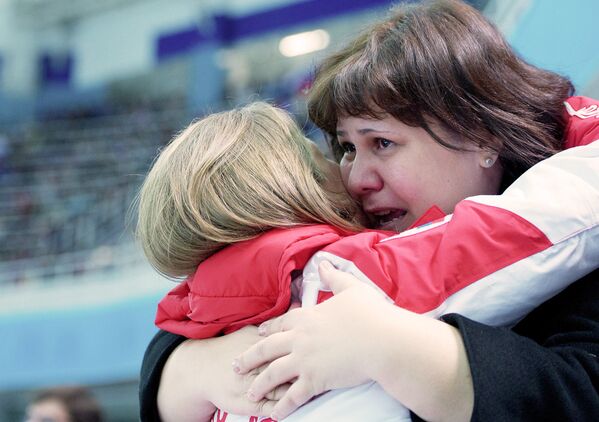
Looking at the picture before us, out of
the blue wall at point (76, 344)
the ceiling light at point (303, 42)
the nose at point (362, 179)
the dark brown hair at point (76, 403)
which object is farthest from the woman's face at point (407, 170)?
the ceiling light at point (303, 42)

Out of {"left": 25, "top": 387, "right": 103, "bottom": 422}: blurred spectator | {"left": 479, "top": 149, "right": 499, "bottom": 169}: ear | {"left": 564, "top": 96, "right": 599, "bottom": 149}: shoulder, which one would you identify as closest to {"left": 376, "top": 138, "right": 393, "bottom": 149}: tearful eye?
{"left": 479, "top": 149, "right": 499, "bottom": 169}: ear

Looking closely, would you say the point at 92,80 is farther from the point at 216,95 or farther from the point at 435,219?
the point at 435,219

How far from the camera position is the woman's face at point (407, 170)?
0.88 m

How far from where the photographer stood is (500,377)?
2.01ft

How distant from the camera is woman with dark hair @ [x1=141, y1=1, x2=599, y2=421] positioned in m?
0.62

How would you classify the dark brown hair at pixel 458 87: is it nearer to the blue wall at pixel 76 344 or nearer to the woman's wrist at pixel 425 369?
the woman's wrist at pixel 425 369

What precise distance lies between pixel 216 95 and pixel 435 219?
7.35m

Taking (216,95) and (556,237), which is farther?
(216,95)

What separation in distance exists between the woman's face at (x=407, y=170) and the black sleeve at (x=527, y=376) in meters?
0.27

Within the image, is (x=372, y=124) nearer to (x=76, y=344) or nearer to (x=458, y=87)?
(x=458, y=87)

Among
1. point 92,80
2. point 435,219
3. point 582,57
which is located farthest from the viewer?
point 92,80

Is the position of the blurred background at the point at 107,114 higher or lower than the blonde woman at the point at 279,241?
lower

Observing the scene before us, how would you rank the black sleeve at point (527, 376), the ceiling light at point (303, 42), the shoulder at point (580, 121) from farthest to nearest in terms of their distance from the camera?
the ceiling light at point (303, 42), the shoulder at point (580, 121), the black sleeve at point (527, 376)

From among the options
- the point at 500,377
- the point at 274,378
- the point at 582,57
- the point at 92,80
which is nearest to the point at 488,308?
the point at 500,377
